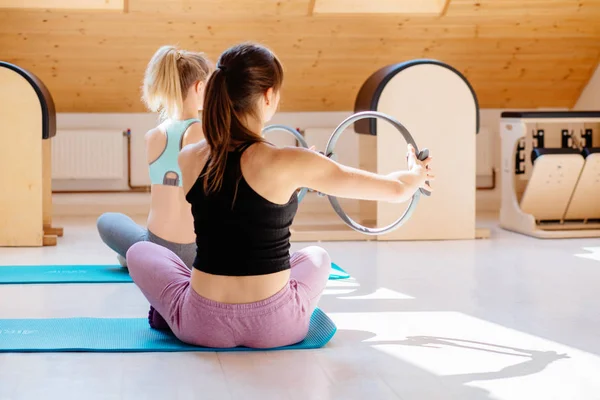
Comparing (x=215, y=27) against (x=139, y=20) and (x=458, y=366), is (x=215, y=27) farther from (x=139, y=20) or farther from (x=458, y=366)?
(x=458, y=366)

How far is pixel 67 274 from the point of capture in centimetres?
439

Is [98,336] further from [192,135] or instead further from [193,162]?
[192,135]

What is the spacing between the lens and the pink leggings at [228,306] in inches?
109

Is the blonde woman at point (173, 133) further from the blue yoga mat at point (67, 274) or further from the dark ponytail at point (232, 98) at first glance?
the dark ponytail at point (232, 98)

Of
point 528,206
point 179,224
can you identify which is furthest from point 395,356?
point 528,206

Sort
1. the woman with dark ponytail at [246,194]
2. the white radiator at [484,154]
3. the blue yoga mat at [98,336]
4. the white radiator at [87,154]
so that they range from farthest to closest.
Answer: the white radiator at [484,154]
the white radiator at [87,154]
the blue yoga mat at [98,336]
the woman with dark ponytail at [246,194]

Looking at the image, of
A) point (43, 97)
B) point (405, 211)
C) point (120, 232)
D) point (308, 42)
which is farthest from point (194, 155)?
point (308, 42)

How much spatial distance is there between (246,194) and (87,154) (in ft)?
15.3

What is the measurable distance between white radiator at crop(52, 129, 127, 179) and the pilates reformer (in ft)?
9.41

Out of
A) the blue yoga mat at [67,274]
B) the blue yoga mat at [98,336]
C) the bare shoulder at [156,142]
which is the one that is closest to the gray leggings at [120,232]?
the blue yoga mat at [67,274]

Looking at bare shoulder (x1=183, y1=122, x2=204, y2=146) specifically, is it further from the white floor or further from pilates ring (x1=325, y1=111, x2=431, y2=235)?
the white floor

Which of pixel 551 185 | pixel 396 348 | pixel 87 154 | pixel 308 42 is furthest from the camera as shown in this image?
pixel 87 154

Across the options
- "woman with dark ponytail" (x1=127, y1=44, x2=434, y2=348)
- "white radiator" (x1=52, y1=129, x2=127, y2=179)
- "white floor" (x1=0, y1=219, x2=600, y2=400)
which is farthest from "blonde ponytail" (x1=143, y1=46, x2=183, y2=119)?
"white radiator" (x1=52, y1=129, x2=127, y2=179)

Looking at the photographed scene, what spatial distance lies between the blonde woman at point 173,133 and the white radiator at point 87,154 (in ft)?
Result: 10.8
